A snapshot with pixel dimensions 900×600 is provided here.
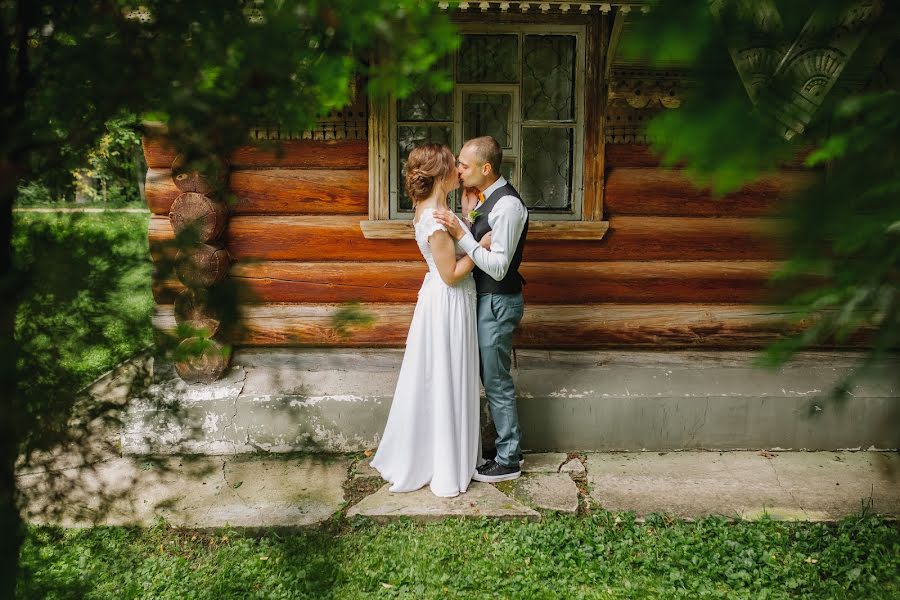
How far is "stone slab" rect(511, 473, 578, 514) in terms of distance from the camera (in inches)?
177

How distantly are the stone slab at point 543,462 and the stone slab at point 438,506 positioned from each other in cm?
43

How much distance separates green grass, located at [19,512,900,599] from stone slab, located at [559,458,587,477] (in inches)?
22.5

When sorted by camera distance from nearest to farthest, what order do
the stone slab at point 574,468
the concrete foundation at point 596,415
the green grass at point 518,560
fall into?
the green grass at point 518,560 < the stone slab at point 574,468 < the concrete foundation at point 596,415

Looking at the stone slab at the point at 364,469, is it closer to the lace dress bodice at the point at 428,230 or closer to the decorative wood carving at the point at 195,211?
the lace dress bodice at the point at 428,230

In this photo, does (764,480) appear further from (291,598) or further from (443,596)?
(291,598)

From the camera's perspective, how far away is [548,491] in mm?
4660

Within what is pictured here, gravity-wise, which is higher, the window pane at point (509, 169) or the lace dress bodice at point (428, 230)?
the window pane at point (509, 169)

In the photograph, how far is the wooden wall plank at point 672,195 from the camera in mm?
5480

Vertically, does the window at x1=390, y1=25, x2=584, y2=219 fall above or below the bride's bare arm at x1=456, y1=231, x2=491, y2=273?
above

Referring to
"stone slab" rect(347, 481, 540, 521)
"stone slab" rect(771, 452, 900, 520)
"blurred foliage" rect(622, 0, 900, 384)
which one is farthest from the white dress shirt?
"blurred foliage" rect(622, 0, 900, 384)

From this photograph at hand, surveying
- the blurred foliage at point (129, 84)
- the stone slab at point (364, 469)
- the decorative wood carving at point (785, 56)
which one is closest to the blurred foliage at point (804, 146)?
the decorative wood carving at point (785, 56)

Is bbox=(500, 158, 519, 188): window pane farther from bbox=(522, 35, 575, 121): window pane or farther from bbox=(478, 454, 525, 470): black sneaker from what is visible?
bbox=(478, 454, 525, 470): black sneaker

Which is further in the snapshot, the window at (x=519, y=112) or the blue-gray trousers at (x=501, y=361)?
the window at (x=519, y=112)

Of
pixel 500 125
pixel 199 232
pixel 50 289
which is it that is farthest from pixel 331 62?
pixel 500 125
